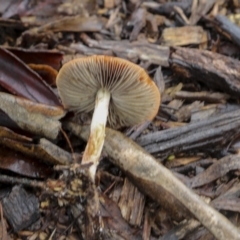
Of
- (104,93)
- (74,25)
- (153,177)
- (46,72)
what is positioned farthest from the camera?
(74,25)

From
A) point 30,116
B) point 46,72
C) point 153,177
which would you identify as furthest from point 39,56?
point 153,177

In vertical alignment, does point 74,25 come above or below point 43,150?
above

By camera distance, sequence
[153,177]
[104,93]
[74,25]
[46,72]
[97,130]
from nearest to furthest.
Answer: [153,177]
[97,130]
[104,93]
[46,72]
[74,25]

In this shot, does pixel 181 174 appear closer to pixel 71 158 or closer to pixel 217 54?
pixel 71 158

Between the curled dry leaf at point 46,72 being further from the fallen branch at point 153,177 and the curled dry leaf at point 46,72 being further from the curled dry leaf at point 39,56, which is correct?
the fallen branch at point 153,177

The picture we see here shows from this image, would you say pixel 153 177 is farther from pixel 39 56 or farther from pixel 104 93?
pixel 39 56

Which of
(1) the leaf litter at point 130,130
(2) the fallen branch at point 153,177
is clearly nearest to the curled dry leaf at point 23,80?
(1) the leaf litter at point 130,130

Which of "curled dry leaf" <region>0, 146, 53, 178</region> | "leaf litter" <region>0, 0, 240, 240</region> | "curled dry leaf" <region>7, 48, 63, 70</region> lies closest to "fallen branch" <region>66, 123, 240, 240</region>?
"leaf litter" <region>0, 0, 240, 240</region>
